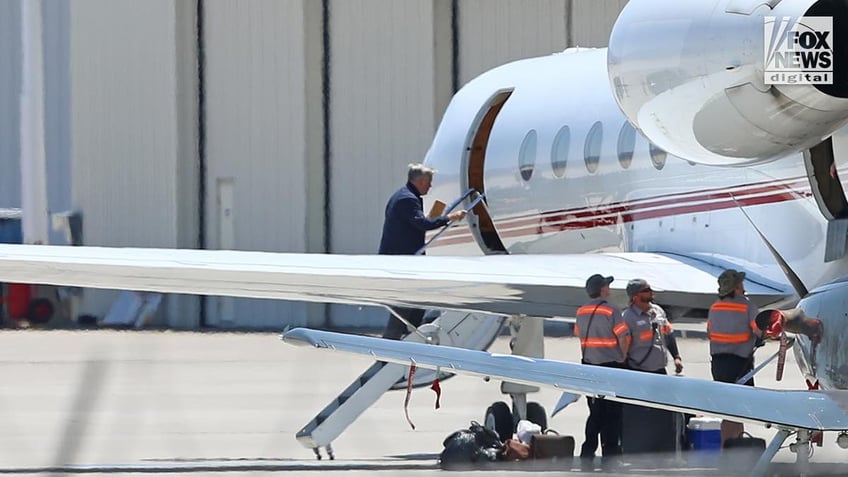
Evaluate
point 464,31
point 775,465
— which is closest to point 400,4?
point 464,31

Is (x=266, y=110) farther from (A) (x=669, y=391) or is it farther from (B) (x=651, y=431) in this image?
(A) (x=669, y=391)

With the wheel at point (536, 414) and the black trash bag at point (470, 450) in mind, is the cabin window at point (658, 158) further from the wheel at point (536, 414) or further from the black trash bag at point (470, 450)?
the black trash bag at point (470, 450)

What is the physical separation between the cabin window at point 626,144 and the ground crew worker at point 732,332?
7.69 feet

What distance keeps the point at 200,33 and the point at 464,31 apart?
4.64m

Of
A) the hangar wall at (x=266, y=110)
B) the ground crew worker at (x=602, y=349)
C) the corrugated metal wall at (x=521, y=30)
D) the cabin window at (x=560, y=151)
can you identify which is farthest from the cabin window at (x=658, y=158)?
Result: the corrugated metal wall at (x=521, y=30)

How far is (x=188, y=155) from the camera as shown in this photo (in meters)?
28.8

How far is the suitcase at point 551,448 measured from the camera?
10734mm

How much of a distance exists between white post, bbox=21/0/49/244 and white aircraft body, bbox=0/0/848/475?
39.0 feet

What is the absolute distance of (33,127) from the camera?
26172 millimetres

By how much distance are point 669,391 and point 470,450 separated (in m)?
4.65

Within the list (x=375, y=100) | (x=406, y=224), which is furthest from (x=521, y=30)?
(x=406, y=224)

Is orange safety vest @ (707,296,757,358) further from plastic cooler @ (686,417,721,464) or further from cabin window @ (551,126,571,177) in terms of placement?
cabin window @ (551,126,571,177)

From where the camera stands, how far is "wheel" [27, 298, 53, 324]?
27531 millimetres

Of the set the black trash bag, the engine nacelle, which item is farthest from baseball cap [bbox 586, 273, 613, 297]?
the engine nacelle
